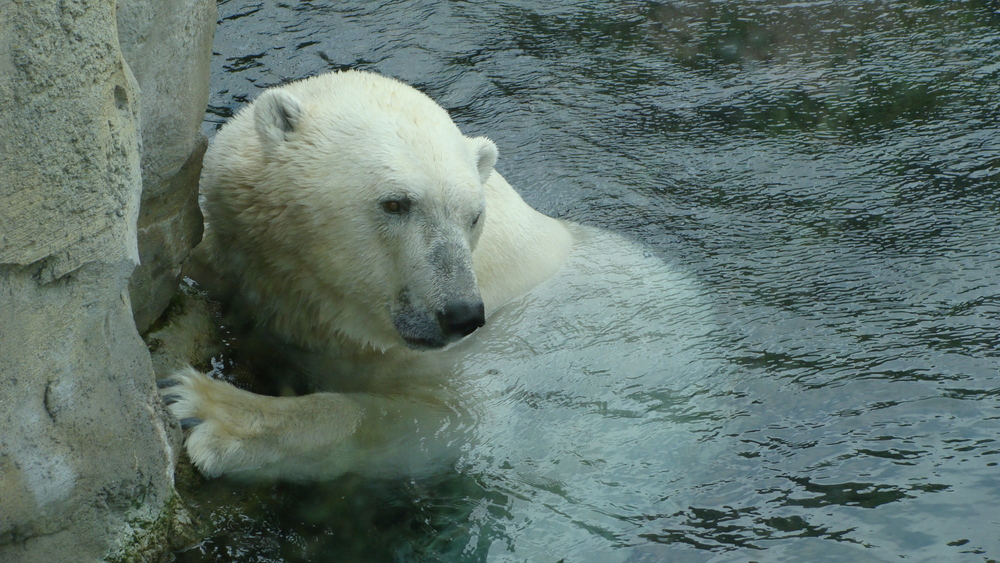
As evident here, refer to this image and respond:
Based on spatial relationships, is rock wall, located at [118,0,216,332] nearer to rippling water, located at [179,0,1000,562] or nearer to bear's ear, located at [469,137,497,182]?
rippling water, located at [179,0,1000,562]

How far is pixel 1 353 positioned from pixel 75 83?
0.57 m

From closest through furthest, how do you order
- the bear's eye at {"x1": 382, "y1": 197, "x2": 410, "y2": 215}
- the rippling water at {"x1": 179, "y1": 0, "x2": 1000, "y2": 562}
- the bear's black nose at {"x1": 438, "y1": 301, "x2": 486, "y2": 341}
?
the rippling water at {"x1": 179, "y1": 0, "x2": 1000, "y2": 562}
the bear's black nose at {"x1": 438, "y1": 301, "x2": 486, "y2": 341}
the bear's eye at {"x1": 382, "y1": 197, "x2": 410, "y2": 215}

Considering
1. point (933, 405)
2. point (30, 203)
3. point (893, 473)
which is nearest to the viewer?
point (30, 203)

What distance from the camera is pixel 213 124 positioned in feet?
17.5

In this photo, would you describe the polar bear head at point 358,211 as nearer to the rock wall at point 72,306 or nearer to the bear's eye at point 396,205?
the bear's eye at point 396,205

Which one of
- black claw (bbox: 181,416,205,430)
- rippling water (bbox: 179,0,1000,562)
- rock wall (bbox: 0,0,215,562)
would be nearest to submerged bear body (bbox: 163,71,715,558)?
black claw (bbox: 181,416,205,430)

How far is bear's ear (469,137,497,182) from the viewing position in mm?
3475

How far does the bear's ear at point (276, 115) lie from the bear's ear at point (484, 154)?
67cm

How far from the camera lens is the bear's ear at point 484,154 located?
3475mm

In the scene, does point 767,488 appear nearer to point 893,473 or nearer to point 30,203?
point 893,473

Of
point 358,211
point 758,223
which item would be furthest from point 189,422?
point 758,223

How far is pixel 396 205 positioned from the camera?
305 cm

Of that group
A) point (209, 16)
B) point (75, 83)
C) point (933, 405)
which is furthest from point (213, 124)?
point (933, 405)

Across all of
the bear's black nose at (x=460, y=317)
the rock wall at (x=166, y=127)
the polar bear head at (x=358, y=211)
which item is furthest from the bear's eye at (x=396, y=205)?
the rock wall at (x=166, y=127)
